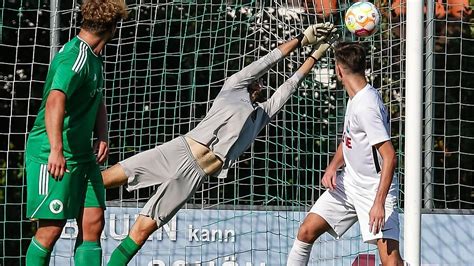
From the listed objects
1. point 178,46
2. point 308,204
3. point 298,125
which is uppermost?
point 178,46

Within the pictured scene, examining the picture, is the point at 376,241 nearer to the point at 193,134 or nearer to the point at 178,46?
the point at 193,134

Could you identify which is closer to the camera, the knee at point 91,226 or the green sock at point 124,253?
the knee at point 91,226

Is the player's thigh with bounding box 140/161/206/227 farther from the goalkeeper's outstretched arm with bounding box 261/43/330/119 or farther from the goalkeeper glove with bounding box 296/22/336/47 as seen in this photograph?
the goalkeeper glove with bounding box 296/22/336/47

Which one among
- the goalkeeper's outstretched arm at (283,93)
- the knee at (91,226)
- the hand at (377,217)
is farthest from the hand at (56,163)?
the goalkeeper's outstretched arm at (283,93)

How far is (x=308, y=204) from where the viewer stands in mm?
9094

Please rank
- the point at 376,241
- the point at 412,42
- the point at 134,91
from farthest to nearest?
the point at 134,91, the point at 412,42, the point at 376,241

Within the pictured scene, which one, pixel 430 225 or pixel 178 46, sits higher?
pixel 178 46

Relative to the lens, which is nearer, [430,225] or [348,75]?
[348,75]

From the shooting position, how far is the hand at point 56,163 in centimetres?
568

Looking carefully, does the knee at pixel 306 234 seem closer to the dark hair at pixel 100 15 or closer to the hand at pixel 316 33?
the hand at pixel 316 33

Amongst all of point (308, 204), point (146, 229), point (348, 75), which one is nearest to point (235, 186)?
point (308, 204)

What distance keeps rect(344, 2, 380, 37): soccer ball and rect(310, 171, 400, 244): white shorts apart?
1.07 meters

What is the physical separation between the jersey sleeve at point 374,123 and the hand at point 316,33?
123 centimetres

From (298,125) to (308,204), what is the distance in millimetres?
651
